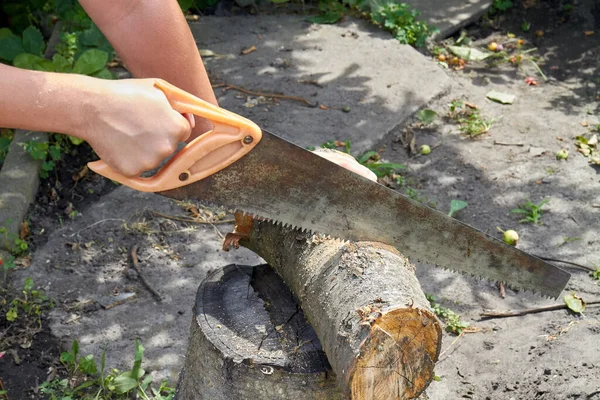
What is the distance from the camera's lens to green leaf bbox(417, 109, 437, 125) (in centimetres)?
683

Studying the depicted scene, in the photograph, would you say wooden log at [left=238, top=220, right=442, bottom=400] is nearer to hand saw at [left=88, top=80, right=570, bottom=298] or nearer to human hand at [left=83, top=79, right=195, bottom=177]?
hand saw at [left=88, top=80, right=570, bottom=298]

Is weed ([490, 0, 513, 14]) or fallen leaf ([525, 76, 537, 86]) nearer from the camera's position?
fallen leaf ([525, 76, 537, 86])

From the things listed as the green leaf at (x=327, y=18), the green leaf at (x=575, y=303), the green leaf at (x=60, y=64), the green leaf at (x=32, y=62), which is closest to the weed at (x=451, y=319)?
the green leaf at (x=575, y=303)

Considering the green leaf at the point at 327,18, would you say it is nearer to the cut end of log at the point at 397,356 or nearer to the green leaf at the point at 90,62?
the green leaf at the point at 90,62

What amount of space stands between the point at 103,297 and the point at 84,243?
0.61 m

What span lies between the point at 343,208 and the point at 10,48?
422 cm

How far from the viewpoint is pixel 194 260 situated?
5.30 meters

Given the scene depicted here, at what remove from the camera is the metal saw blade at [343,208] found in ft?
10.7

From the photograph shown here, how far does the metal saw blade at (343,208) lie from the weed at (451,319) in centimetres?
98

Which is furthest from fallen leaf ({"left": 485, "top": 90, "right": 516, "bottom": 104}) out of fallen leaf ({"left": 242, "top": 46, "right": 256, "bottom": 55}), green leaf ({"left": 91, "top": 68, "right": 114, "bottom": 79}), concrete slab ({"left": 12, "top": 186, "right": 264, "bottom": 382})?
green leaf ({"left": 91, "top": 68, "right": 114, "bottom": 79})

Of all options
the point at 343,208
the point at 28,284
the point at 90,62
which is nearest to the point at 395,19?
the point at 90,62

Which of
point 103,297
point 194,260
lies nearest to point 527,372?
point 194,260

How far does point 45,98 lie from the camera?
286 cm

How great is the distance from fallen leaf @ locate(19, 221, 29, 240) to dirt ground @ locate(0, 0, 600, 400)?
0.17 feet
